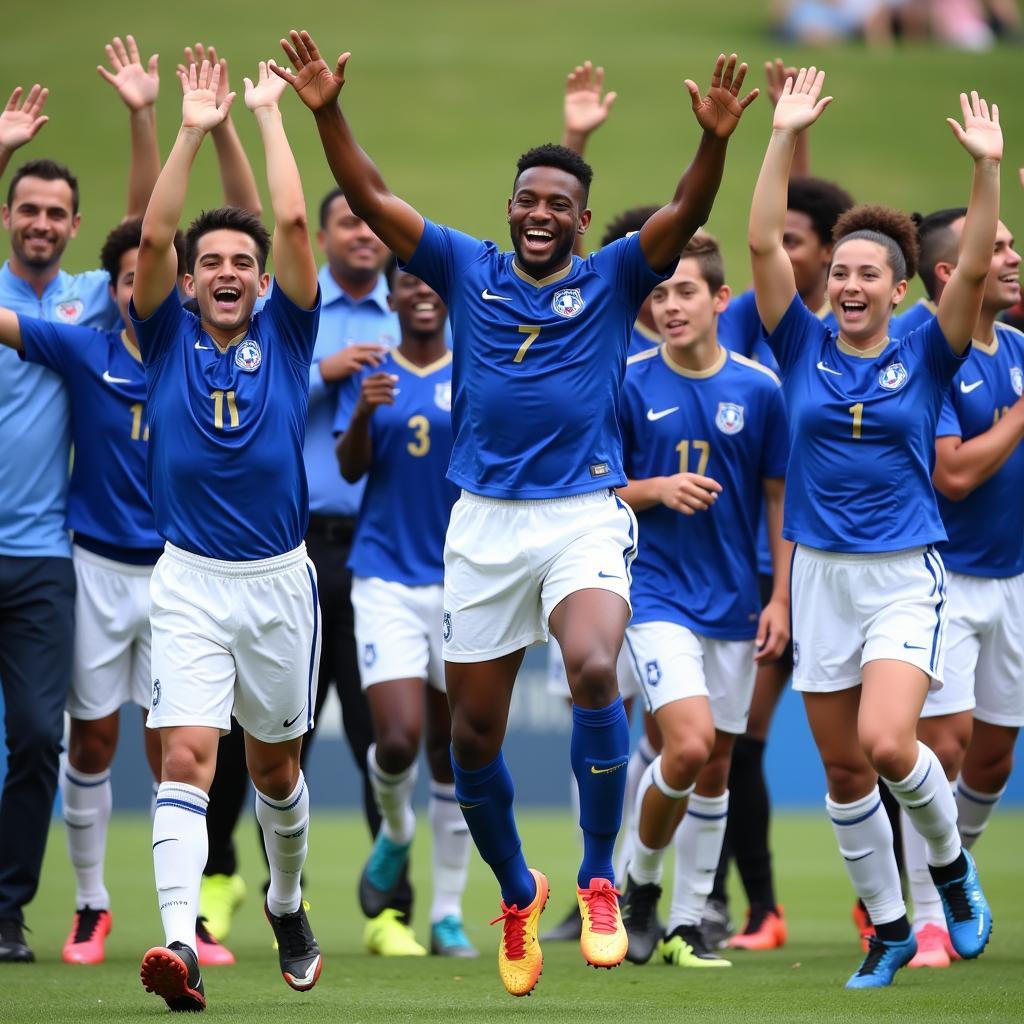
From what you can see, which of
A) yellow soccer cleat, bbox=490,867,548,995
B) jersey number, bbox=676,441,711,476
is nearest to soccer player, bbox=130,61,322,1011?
yellow soccer cleat, bbox=490,867,548,995

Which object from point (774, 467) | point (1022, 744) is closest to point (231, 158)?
point (774, 467)

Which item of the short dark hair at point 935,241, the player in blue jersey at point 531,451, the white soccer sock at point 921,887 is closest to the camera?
the player in blue jersey at point 531,451

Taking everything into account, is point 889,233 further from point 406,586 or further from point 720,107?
point 406,586

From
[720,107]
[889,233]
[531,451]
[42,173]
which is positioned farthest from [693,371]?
[42,173]

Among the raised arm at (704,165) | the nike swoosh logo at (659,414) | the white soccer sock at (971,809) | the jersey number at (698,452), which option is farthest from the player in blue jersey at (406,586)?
Result: the white soccer sock at (971,809)

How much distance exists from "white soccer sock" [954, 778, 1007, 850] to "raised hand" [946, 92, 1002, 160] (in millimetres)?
2649

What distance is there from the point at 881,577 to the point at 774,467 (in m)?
1.27

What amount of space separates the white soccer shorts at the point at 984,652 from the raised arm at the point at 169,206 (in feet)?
11.0

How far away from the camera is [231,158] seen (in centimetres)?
759

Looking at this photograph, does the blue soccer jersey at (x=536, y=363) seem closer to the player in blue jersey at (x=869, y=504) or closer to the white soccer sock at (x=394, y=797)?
the player in blue jersey at (x=869, y=504)

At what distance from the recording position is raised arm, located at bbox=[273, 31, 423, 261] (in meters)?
6.01

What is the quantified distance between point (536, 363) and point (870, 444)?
4.36 feet

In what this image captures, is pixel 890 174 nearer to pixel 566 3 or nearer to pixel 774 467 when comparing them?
pixel 566 3

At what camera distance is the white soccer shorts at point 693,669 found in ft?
23.4
